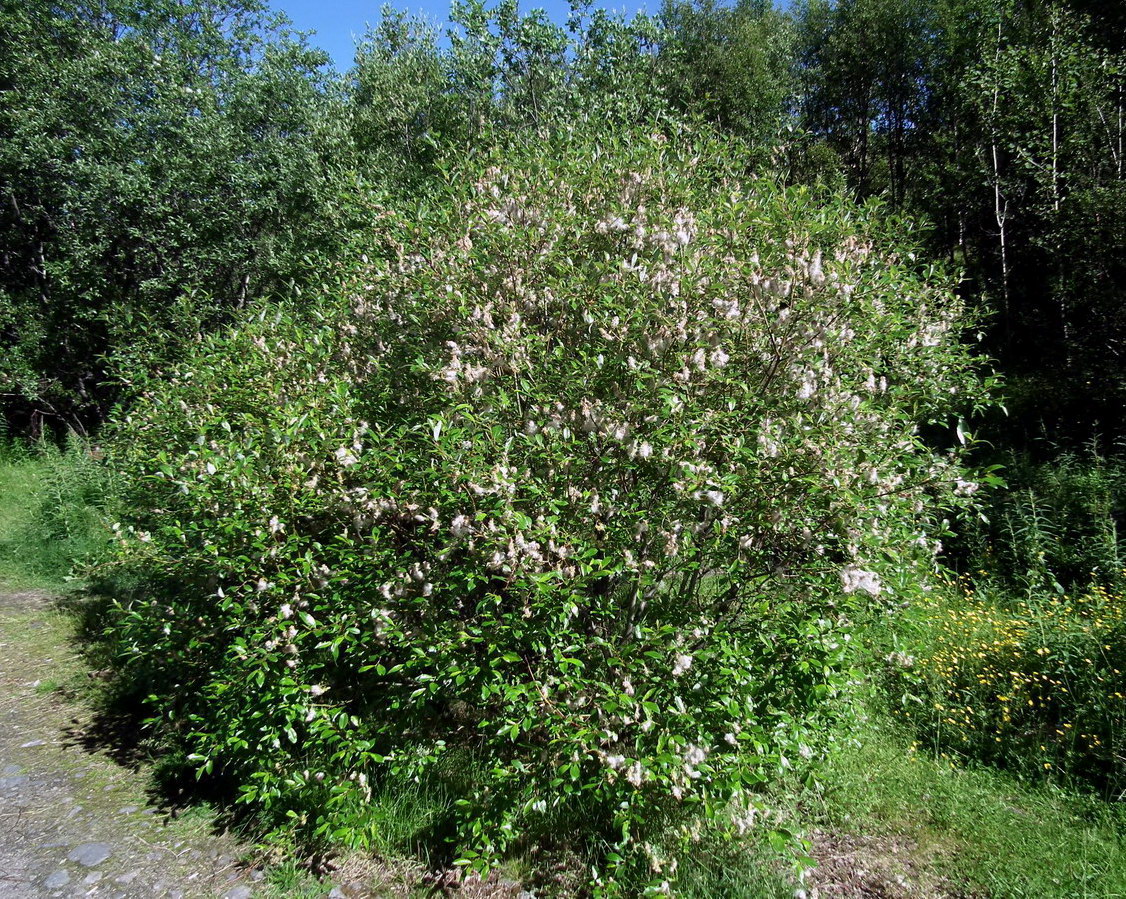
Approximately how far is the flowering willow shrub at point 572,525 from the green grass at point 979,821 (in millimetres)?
1048

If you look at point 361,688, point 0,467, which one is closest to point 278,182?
point 0,467

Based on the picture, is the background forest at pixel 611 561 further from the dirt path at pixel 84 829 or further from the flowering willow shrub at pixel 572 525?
the dirt path at pixel 84 829

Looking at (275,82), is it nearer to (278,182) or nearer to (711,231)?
(278,182)

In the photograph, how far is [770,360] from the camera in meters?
3.77

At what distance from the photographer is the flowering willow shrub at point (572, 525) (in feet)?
11.0

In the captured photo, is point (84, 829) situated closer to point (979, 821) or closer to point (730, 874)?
point (730, 874)

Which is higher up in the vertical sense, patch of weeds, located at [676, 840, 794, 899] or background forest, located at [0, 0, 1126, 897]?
background forest, located at [0, 0, 1126, 897]

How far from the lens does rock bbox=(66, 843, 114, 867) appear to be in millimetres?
3811

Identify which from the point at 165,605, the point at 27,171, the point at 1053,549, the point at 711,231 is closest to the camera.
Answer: the point at 711,231

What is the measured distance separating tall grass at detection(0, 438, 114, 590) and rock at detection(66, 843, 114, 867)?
437 centimetres

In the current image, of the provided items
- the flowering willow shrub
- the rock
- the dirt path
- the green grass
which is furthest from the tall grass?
the green grass

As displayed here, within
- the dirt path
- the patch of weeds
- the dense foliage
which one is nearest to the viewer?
the patch of weeds

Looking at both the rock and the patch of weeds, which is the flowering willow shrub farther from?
the rock

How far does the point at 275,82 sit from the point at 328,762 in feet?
49.4
